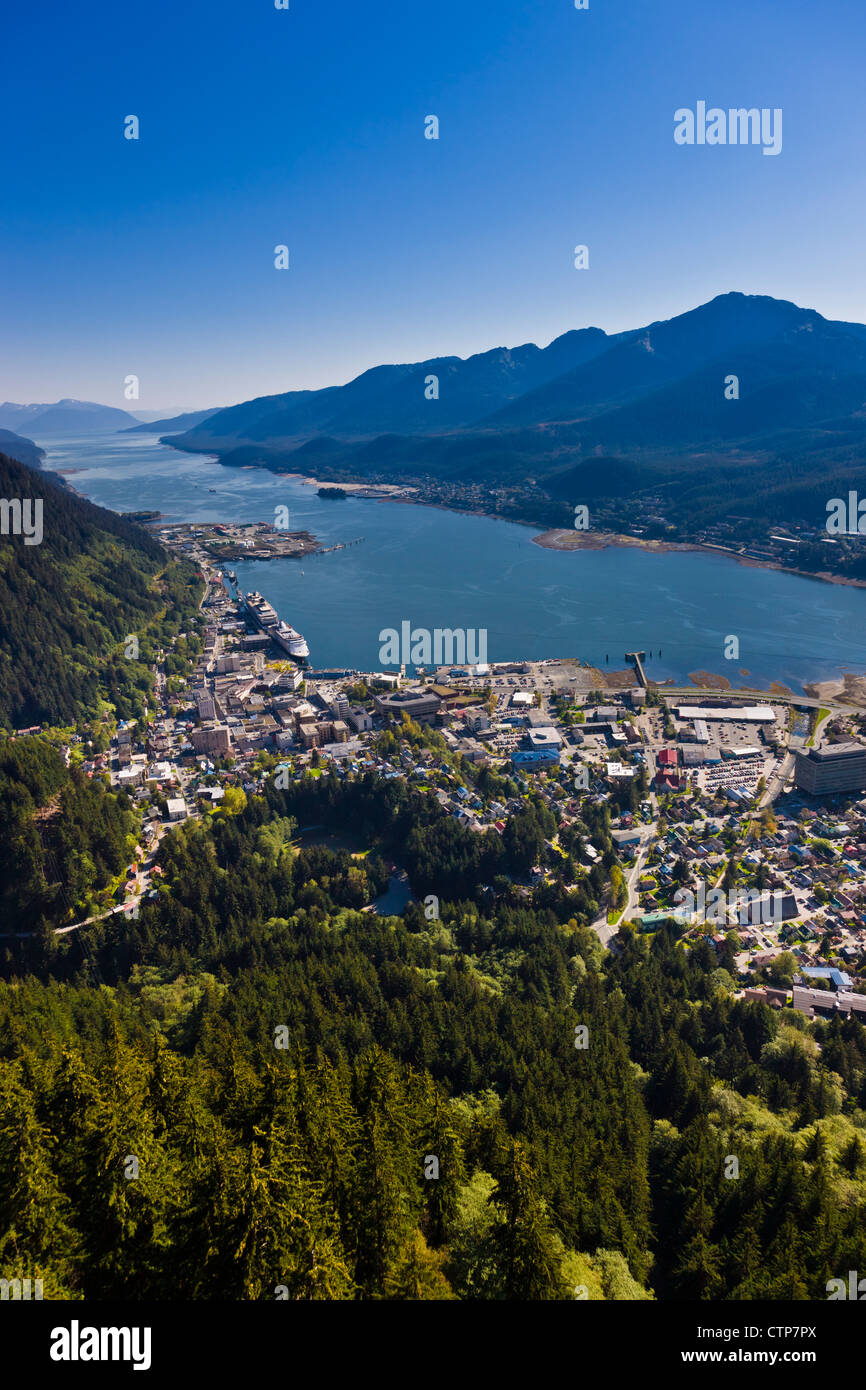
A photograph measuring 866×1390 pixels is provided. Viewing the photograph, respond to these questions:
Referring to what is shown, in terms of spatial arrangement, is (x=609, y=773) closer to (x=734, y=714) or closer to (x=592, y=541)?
(x=734, y=714)

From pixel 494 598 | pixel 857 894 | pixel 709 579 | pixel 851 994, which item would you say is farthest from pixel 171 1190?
pixel 709 579

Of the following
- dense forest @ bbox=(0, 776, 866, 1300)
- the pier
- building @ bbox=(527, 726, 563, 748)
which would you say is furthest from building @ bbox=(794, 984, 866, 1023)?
the pier

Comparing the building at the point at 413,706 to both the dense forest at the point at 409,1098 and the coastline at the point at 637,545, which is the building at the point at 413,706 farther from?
the coastline at the point at 637,545

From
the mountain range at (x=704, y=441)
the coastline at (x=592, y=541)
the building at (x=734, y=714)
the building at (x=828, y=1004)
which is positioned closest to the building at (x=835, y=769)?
the building at (x=734, y=714)

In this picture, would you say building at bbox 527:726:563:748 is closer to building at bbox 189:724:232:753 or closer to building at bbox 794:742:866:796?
building at bbox 794:742:866:796

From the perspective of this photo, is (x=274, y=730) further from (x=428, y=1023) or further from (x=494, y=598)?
(x=494, y=598)

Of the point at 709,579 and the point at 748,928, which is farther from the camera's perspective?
the point at 709,579
